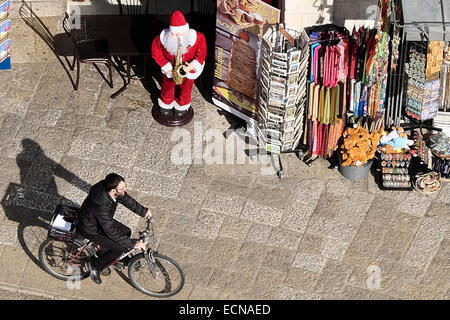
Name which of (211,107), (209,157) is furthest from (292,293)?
(211,107)

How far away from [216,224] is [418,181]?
283 centimetres

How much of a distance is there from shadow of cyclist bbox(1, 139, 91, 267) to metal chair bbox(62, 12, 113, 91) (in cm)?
139

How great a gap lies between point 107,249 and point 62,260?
2.43ft

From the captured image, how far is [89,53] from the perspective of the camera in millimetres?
13172

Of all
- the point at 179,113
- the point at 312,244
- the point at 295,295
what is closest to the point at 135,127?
the point at 179,113

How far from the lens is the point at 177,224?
39.8 ft

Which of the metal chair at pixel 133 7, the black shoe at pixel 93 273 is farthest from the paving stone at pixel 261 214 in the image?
the metal chair at pixel 133 7

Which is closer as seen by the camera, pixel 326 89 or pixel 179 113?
pixel 326 89

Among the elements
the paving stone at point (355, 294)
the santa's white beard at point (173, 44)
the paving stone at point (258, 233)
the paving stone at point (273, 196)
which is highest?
the santa's white beard at point (173, 44)

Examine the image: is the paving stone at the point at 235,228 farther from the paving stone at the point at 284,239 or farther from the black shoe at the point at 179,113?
the black shoe at the point at 179,113

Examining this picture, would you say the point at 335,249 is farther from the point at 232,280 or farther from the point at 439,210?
the point at 439,210

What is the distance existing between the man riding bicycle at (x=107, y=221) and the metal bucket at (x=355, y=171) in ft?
10.3

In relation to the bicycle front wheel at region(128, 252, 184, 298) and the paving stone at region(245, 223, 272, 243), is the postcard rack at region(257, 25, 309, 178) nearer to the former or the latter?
the paving stone at region(245, 223, 272, 243)

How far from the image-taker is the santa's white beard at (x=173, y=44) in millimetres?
12117
